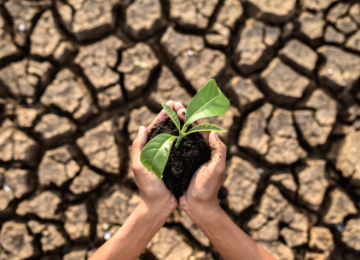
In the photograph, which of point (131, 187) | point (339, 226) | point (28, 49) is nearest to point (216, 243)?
point (131, 187)

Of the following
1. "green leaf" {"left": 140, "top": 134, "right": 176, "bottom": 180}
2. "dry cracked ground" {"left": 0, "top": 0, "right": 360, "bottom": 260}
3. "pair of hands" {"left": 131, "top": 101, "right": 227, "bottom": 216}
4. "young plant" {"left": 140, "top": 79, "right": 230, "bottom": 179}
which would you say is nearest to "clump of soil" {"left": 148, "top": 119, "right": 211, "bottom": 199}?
"pair of hands" {"left": 131, "top": 101, "right": 227, "bottom": 216}

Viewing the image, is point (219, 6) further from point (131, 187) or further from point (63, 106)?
point (131, 187)

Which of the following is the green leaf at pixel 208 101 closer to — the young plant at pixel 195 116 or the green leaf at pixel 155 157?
the young plant at pixel 195 116

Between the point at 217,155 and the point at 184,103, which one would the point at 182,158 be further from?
the point at 184,103

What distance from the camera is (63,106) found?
1.87 m

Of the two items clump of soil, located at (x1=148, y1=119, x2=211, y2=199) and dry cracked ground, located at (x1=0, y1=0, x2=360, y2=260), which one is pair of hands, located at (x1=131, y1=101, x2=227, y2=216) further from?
dry cracked ground, located at (x1=0, y1=0, x2=360, y2=260)

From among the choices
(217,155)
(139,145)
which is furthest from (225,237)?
(139,145)

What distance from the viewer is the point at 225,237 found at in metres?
1.43

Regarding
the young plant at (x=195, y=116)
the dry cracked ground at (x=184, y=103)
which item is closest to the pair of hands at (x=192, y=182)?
the young plant at (x=195, y=116)

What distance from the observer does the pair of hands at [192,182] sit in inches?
51.1

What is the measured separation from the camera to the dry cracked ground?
1.73m

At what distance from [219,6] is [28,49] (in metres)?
1.55

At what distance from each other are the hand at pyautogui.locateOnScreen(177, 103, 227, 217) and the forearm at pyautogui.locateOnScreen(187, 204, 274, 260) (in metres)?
0.03

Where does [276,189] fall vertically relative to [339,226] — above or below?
above
